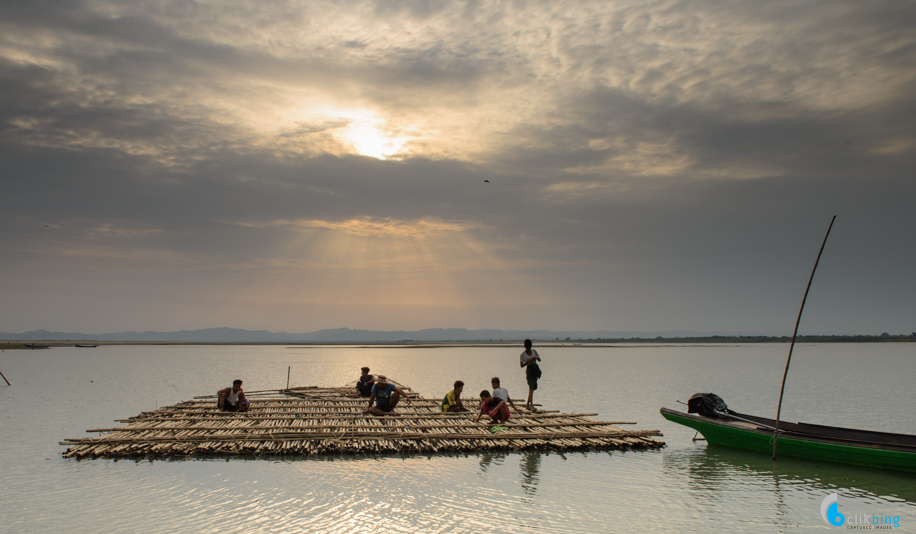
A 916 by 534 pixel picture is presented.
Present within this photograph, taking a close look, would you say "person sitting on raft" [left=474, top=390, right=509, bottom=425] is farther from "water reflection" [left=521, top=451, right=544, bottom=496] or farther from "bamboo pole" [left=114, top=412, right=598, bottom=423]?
"water reflection" [left=521, top=451, right=544, bottom=496]

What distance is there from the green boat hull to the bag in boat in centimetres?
42

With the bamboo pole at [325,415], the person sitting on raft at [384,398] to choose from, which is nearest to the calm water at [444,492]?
the bamboo pole at [325,415]

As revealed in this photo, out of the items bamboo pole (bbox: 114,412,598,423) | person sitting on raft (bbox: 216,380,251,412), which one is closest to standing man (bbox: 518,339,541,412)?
bamboo pole (bbox: 114,412,598,423)

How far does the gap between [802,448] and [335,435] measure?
11991 mm

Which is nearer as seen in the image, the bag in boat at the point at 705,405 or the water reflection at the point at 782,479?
the water reflection at the point at 782,479

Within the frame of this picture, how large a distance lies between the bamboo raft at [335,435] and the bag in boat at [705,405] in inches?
64.7

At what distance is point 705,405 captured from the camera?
1683cm

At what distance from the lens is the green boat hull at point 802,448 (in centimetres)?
1261

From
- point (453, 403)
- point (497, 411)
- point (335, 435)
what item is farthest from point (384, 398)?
point (497, 411)

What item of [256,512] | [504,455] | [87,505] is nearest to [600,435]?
[504,455]

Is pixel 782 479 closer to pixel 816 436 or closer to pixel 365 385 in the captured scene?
pixel 816 436

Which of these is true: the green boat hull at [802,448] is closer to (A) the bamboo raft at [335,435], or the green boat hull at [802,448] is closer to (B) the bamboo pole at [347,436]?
(A) the bamboo raft at [335,435]

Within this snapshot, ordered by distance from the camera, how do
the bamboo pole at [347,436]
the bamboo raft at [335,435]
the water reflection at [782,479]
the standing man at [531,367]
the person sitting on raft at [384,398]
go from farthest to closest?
the standing man at [531,367] < the person sitting on raft at [384,398] < the bamboo pole at [347,436] < the bamboo raft at [335,435] < the water reflection at [782,479]

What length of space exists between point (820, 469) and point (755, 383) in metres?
32.3
